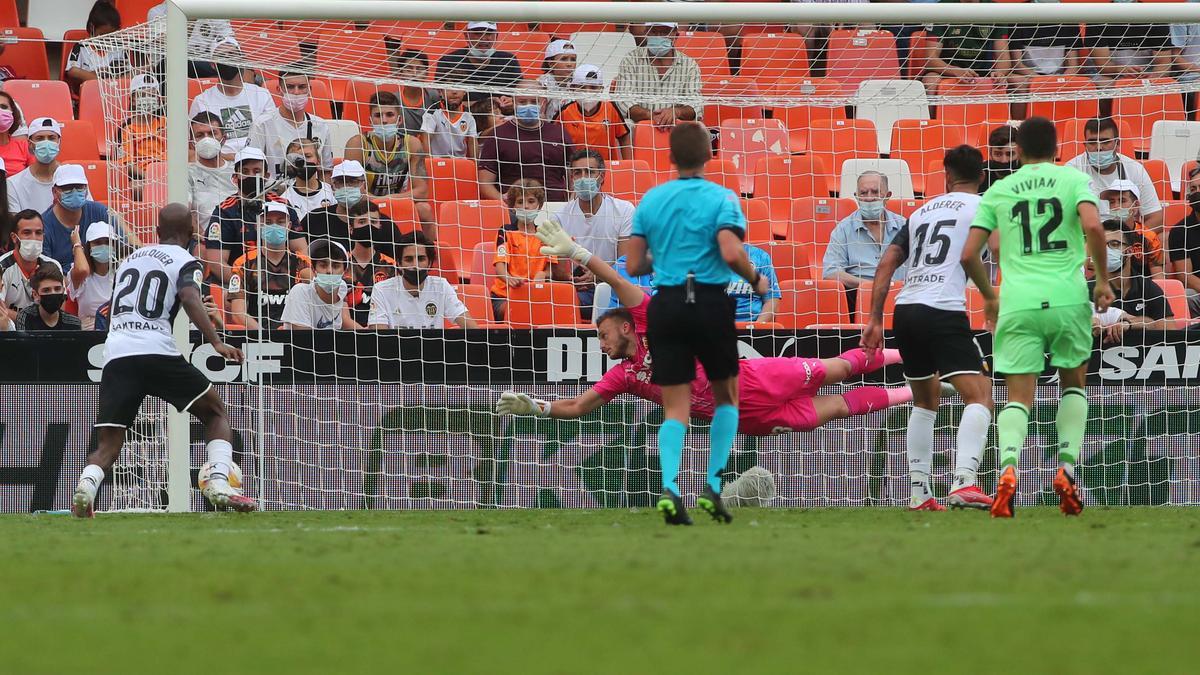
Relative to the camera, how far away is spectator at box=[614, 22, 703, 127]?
1120cm

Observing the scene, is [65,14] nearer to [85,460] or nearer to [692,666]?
[85,460]

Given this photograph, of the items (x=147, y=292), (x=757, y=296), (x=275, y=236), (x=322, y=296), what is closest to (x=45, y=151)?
(x=275, y=236)

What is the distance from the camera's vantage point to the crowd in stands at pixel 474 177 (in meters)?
10.4

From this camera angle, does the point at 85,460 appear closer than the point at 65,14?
Yes

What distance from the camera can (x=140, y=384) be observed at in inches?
335

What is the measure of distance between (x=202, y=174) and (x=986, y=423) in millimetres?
5984

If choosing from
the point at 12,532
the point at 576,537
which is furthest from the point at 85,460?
the point at 576,537

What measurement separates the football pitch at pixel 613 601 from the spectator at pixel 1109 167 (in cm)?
552

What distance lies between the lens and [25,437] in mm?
9633

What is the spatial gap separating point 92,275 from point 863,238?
5.68 meters

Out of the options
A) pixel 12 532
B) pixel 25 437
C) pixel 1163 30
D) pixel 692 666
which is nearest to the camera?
pixel 692 666

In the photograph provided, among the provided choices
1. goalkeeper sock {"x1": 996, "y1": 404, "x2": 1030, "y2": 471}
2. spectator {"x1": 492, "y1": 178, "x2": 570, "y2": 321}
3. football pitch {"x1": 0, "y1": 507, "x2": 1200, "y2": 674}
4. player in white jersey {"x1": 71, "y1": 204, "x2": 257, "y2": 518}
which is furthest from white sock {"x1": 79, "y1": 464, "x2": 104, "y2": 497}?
goalkeeper sock {"x1": 996, "y1": 404, "x2": 1030, "y2": 471}

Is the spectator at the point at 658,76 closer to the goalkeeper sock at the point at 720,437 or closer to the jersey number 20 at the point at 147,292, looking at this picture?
the jersey number 20 at the point at 147,292

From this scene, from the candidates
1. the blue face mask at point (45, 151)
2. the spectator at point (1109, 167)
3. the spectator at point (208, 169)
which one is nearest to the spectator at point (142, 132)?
the spectator at point (208, 169)
